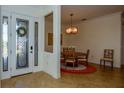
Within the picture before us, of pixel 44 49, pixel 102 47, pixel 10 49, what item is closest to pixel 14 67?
pixel 10 49

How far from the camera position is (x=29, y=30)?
4.50 metres

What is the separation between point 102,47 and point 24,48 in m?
4.34

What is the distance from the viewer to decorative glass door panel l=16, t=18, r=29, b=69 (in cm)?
423

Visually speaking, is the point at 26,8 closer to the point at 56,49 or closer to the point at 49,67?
the point at 56,49

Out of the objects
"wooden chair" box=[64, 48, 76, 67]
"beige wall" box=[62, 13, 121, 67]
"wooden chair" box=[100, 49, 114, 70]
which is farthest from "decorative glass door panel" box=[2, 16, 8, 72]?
"beige wall" box=[62, 13, 121, 67]

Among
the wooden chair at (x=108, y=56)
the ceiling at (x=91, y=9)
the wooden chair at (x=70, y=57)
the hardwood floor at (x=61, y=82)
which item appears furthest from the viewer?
the wooden chair at (x=108, y=56)

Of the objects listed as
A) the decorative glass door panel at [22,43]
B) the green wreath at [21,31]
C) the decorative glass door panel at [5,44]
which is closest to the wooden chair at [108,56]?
the decorative glass door panel at [22,43]

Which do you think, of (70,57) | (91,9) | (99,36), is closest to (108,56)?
(99,36)

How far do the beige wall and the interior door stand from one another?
4.00 m

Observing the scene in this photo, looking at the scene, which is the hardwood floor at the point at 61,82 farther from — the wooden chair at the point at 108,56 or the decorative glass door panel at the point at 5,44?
the wooden chair at the point at 108,56

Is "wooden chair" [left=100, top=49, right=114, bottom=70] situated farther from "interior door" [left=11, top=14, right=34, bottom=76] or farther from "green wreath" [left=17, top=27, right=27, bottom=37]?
Result: "green wreath" [left=17, top=27, right=27, bottom=37]

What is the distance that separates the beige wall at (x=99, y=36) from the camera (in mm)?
5770

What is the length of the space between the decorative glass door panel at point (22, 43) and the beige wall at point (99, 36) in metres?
4.19
